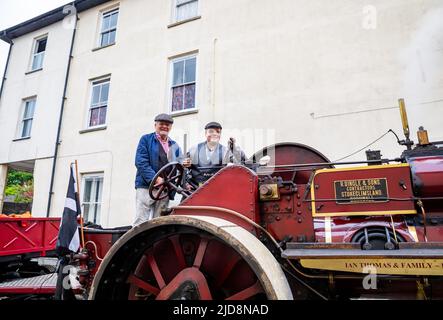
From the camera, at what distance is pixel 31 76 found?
11.5m

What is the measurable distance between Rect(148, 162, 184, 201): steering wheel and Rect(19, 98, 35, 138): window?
9842 mm

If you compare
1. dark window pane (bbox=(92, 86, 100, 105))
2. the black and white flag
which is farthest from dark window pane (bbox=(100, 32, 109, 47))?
the black and white flag

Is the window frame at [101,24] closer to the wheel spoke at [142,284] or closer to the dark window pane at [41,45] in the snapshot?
the dark window pane at [41,45]

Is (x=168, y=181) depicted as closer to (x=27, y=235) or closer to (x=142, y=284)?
(x=142, y=284)

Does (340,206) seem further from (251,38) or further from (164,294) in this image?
(251,38)

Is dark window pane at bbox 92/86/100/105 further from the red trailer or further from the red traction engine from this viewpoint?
the red traction engine

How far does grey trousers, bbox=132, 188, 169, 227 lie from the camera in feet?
11.1

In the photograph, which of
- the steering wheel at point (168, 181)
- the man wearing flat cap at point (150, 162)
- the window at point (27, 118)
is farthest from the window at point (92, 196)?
the steering wheel at point (168, 181)

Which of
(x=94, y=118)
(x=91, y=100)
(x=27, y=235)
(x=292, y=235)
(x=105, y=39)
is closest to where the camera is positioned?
(x=292, y=235)

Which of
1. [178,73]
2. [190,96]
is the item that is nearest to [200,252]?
[190,96]

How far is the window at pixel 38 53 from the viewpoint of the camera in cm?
1175

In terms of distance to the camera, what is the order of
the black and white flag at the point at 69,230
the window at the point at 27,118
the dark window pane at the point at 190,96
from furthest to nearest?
the window at the point at 27,118 < the dark window pane at the point at 190,96 < the black and white flag at the point at 69,230

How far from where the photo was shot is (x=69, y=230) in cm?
295

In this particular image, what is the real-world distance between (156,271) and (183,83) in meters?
6.87
